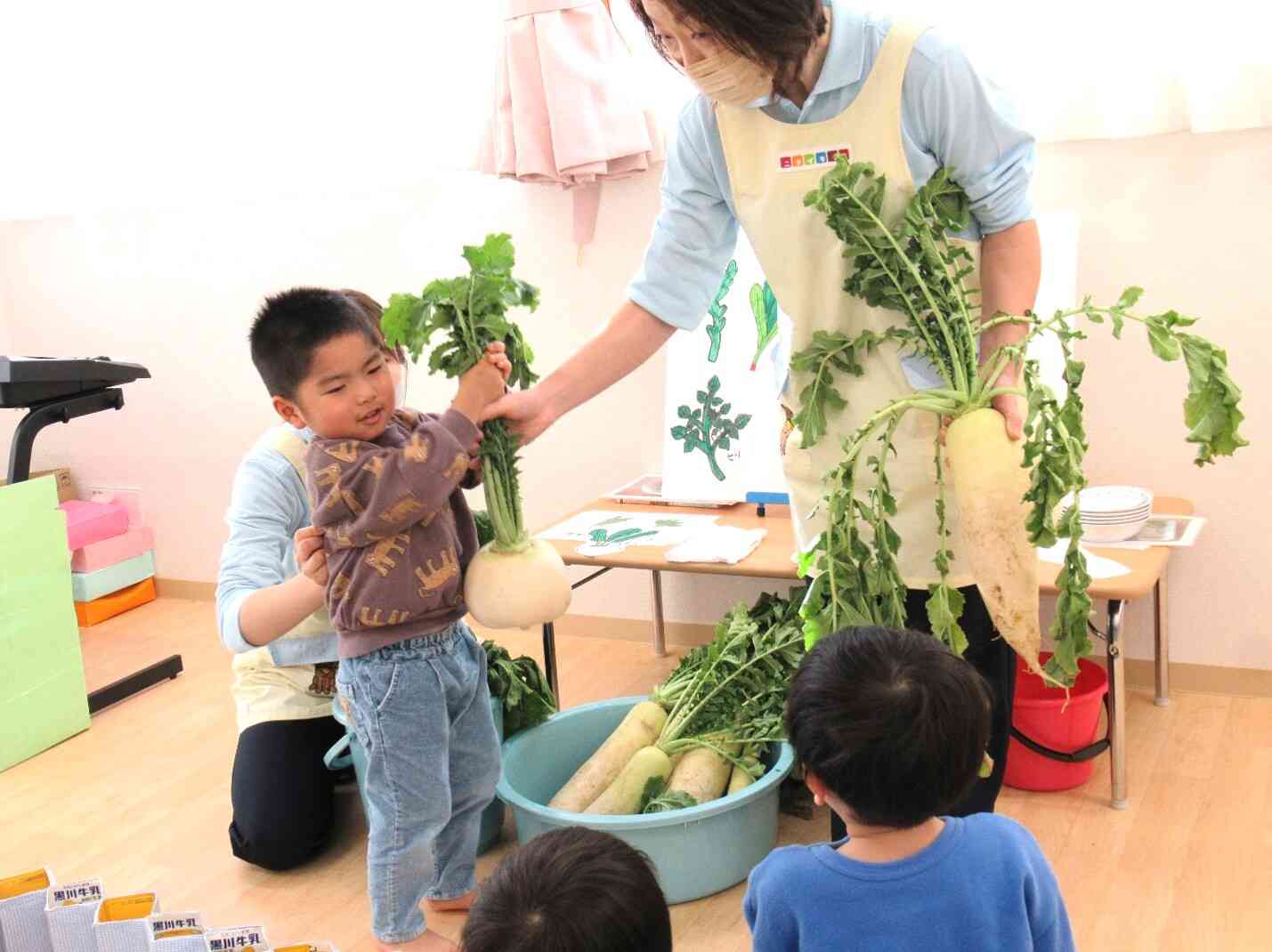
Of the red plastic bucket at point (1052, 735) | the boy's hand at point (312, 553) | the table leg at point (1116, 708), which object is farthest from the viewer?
the red plastic bucket at point (1052, 735)

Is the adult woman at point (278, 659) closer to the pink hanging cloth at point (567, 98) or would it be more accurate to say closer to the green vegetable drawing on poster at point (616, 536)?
the green vegetable drawing on poster at point (616, 536)

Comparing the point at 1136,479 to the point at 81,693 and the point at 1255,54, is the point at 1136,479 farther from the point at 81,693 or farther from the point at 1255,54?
the point at 81,693

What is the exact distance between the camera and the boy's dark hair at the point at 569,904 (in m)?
1.04

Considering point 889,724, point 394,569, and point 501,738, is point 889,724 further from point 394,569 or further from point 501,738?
point 501,738

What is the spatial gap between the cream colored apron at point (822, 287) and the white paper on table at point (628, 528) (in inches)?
48.3

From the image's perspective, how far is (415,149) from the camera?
3764mm

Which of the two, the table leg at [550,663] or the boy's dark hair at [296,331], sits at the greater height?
the boy's dark hair at [296,331]

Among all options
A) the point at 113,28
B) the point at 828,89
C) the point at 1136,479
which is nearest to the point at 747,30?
the point at 828,89

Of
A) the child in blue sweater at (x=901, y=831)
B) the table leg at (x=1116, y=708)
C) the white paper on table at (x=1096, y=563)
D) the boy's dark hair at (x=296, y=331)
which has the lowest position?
the table leg at (x=1116, y=708)

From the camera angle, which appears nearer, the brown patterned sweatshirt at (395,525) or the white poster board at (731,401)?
the brown patterned sweatshirt at (395,525)

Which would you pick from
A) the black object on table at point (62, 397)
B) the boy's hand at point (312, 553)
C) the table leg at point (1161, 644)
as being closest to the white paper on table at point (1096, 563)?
the table leg at point (1161, 644)

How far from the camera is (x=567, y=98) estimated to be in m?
3.29

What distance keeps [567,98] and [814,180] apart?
1.76m

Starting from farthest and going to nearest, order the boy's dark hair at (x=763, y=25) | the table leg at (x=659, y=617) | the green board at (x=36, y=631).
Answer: the table leg at (x=659, y=617)
the green board at (x=36, y=631)
the boy's dark hair at (x=763, y=25)
